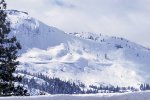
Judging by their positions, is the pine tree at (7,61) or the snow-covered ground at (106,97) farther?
the pine tree at (7,61)

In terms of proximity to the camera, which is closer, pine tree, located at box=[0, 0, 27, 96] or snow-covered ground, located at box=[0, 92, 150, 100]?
snow-covered ground, located at box=[0, 92, 150, 100]

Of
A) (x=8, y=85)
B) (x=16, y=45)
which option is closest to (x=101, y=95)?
(x=8, y=85)

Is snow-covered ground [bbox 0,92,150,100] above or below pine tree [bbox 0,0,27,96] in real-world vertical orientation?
below

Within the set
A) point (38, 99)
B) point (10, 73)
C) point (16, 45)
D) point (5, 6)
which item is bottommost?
point (38, 99)

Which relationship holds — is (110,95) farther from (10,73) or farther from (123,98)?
(10,73)

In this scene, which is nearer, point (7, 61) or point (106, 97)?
point (106, 97)

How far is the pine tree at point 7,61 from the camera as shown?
29.9 meters

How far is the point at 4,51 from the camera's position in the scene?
1276 inches

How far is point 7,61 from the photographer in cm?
3203

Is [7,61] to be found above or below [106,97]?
above

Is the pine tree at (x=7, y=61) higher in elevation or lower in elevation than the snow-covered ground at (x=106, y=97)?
higher

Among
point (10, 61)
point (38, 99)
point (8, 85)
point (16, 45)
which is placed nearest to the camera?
point (38, 99)

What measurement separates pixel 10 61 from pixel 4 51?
0.76 meters

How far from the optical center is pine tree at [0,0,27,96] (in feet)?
98.2
